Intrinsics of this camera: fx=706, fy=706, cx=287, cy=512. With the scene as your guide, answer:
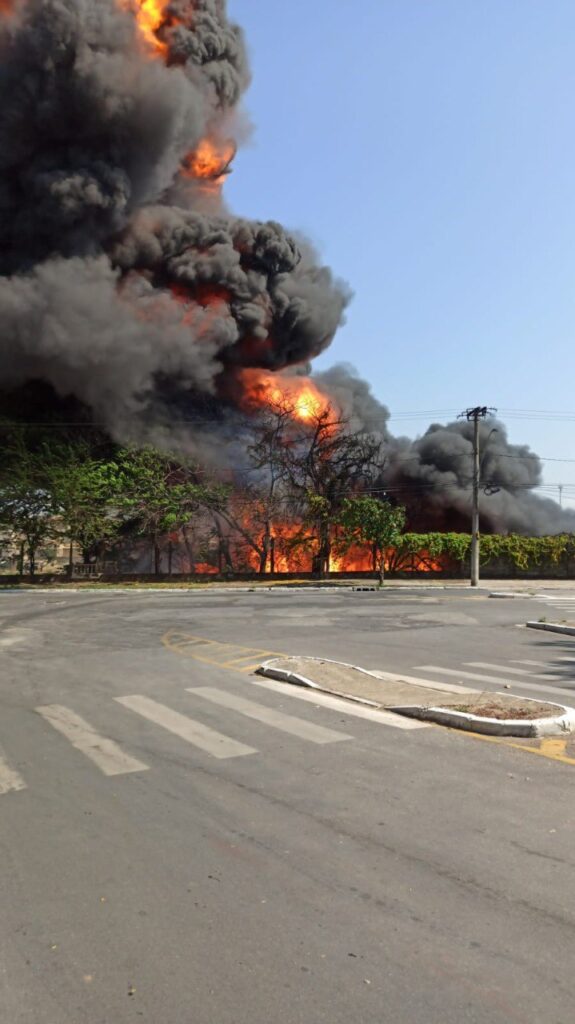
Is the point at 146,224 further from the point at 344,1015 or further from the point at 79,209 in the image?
the point at 344,1015

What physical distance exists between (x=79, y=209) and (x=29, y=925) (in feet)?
139

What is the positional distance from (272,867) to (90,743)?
10.2 feet

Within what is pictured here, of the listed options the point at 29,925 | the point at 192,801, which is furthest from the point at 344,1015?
the point at 192,801

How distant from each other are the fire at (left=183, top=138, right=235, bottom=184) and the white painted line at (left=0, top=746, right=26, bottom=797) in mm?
56266

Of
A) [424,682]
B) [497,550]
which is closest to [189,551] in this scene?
[497,550]

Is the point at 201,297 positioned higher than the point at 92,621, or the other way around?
the point at 201,297

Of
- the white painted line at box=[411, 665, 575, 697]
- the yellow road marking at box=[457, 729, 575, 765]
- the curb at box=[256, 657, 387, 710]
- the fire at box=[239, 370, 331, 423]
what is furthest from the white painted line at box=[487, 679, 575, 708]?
the fire at box=[239, 370, 331, 423]

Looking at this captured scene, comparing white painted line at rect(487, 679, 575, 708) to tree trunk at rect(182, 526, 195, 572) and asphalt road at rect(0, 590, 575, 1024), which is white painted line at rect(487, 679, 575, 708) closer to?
asphalt road at rect(0, 590, 575, 1024)

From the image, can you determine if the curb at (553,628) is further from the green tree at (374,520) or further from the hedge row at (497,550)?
the hedge row at (497,550)

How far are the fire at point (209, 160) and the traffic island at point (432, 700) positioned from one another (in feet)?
175

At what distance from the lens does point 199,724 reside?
719 centimetres

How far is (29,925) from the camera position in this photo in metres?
3.36

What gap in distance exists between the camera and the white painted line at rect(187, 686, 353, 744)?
6.67m

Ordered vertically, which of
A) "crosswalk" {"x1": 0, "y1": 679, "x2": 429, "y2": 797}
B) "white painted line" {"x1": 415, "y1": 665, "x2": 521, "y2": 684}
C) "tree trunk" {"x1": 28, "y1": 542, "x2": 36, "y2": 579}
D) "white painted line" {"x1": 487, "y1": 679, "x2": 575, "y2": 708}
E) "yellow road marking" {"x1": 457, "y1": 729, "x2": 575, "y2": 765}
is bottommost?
"white painted line" {"x1": 415, "y1": 665, "x2": 521, "y2": 684}
